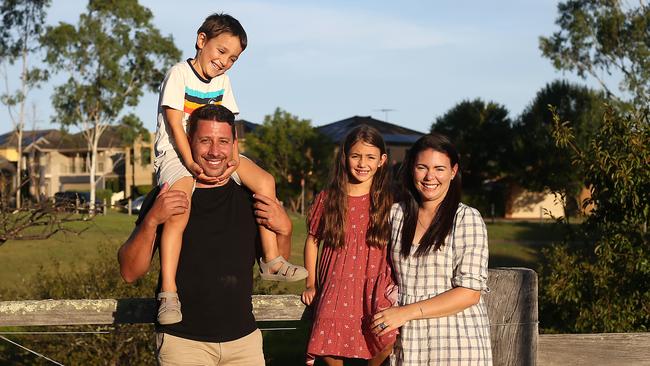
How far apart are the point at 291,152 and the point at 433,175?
46.5 metres

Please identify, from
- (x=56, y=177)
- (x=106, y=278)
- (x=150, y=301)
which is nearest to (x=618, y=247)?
(x=106, y=278)

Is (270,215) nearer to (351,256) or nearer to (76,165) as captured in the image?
(351,256)

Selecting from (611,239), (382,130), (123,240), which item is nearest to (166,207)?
(611,239)

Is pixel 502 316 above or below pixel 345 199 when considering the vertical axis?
below

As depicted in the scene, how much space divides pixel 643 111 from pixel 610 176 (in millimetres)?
789

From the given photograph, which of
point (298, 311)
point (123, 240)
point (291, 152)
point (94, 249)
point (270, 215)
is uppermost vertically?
point (291, 152)

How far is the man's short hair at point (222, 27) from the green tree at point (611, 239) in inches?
163

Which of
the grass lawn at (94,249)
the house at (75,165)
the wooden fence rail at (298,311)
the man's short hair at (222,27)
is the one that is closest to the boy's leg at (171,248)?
the wooden fence rail at (298,311)

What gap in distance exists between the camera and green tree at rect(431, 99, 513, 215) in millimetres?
51312

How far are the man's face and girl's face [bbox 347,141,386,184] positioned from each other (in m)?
0.56

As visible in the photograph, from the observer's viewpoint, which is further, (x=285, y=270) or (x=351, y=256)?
(x=285, y=270)

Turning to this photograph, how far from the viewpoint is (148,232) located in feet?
10.7

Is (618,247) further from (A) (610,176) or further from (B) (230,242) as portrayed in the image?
(B) (230,242)

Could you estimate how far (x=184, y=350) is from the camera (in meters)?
3.26
